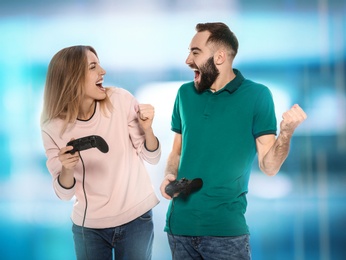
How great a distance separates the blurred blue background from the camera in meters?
3.29

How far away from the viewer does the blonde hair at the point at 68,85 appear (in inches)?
94.8

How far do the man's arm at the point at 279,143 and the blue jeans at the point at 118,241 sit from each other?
0.53 meters

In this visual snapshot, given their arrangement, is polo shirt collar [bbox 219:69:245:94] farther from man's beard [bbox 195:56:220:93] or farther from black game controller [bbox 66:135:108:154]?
black game controller [bbox 66:135:108:154]

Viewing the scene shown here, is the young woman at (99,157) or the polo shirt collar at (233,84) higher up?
the polo shirt collar at (233,84)

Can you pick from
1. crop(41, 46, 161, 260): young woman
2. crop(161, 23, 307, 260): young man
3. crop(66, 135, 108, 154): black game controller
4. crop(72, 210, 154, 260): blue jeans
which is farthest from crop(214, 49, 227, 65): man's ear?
crop(72, 210, 154, 260): blue jeans

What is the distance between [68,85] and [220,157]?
2.19ft

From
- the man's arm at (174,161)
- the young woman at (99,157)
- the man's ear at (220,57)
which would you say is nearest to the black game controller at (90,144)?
the young woman at (99,157)

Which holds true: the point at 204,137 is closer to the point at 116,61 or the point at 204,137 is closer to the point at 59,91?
the point at 59,91

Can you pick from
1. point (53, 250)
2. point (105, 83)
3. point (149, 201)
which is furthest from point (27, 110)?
point (149, 201)

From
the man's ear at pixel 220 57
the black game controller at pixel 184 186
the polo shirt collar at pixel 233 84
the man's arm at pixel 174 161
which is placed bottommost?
the black game controller at pixel 184 186

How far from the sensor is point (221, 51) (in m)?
2.37

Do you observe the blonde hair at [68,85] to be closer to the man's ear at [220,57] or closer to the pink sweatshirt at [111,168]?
the pink sweatshirt at [111,168]

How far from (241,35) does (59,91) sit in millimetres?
1239

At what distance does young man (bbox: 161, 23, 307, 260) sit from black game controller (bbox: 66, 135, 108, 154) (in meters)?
0.27
